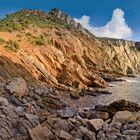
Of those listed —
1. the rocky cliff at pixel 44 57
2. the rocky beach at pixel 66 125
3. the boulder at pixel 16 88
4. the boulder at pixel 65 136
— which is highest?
the rocky cliff at pixel 44 57

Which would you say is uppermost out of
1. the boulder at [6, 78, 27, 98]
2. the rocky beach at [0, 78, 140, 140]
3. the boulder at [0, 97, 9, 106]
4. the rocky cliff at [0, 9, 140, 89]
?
the rocky cliff at [0, 9, 140, 89]

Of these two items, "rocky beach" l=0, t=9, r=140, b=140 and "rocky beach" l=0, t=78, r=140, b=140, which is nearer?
"rocky beach" l=0, t=78, r=140, b=140

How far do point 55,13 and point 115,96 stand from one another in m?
85.2

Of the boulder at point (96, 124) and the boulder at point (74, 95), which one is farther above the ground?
the boulder at point (74, 95)

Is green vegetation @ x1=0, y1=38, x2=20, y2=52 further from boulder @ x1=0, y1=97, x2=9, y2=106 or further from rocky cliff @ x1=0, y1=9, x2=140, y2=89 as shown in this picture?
boulder @ x1=0, y1=97, x2=9, y2=106

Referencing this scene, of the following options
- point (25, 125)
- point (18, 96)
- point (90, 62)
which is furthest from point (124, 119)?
point (90, 62)

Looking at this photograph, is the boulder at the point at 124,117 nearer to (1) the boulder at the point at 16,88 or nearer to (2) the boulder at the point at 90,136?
(2) the boulder at the point at 90,136

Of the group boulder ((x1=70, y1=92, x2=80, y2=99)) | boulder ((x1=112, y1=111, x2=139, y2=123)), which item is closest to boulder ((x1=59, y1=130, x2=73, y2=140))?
boulder ((x1=112, y1=111, x2=139, y2=123))

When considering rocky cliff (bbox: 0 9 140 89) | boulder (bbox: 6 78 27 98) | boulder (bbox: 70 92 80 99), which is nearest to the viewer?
boulder (bbox: 6 78 27 98)

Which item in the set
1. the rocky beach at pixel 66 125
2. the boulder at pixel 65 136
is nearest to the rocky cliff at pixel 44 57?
the rocky beach at pixel 66 125

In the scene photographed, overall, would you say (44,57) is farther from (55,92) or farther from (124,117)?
(124,117)

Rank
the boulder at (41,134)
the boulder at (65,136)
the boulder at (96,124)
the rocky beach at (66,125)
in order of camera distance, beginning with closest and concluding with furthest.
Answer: the rocky beach at (66,125)
the boulder at (65,136)
the boulder at (41,134)
the boulder at (96,124)

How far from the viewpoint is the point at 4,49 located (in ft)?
188

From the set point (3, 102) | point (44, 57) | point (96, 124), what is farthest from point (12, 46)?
point (96, 124)
